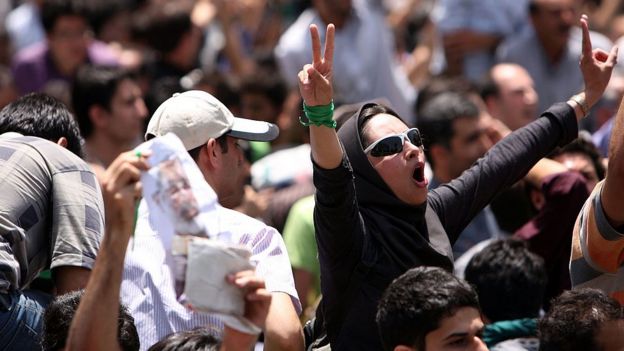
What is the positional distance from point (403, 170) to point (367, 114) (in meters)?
0.29

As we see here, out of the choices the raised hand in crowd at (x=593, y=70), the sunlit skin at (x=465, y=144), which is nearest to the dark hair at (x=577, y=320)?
the raised hand in crowd at (x=593, y=70)

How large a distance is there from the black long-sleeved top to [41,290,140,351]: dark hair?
71 cm

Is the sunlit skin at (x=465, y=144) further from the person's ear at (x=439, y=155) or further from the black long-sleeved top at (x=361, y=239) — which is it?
the black long-sleeved top at (x=361, y=239)

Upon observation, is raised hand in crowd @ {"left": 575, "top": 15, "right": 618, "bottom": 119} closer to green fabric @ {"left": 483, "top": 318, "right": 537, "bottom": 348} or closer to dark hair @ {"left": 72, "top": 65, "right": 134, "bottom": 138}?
green fabric @ {"left": 483, "top": 318, "right": 537, "bottom": 348}

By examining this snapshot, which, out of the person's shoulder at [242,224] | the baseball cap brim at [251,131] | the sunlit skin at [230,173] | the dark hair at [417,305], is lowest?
the dark hair at [417,305]

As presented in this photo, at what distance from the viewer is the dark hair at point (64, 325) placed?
402 centimetres

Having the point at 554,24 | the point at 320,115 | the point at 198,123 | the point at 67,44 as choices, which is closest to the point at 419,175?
the point at 320,115

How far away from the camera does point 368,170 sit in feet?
14.6

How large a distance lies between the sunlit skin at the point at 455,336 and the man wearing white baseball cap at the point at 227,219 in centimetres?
61

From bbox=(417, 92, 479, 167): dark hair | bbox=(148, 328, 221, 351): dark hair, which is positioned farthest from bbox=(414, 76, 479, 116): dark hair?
bbox=(148, 328, 221, 351): dark hair

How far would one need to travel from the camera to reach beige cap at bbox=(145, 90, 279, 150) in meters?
4.55

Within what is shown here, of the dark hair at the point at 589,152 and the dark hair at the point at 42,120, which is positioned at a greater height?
the dark hair at the point at 42,120

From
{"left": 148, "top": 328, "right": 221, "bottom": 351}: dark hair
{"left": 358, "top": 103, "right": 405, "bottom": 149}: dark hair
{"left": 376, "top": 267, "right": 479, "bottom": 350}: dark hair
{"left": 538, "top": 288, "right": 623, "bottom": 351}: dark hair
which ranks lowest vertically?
{"left": 538, "top": 288, "right": 623, "bottom": 351}: dark hair

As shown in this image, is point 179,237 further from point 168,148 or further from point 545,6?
point 545,6
